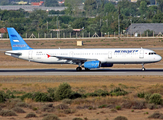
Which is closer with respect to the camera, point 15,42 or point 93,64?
point 93,64

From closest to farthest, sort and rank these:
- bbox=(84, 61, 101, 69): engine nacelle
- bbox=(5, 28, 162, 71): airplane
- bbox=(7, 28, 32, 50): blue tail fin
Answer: bbox=(84, 61, 101, 69): engine nacelle, bbox=(5, 28, 162, 71): airplane, bbox=(7, 28, 32, 50): blue tail fin

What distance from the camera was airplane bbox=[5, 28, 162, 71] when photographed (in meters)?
49.2

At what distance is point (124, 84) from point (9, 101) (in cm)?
1496

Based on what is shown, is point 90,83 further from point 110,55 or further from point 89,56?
point 89,56

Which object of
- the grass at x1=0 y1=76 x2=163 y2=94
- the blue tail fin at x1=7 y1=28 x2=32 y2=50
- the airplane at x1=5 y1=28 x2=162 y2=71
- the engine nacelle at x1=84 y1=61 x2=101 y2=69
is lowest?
Result: the grass at x1=0 y1=76 x2=163 y2=94

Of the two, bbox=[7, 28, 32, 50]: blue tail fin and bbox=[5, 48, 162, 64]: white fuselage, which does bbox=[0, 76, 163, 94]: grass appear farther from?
bbox=[7, 28, 32, 50]: blue tail fin

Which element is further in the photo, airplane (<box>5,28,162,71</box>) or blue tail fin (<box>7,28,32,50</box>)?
blue tail fin (<box>7,28,32,50</box>)

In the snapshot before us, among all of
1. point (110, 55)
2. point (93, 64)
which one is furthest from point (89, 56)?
point (110, 55)

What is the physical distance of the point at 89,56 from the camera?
50.8 meters

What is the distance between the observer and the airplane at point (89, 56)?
162ft

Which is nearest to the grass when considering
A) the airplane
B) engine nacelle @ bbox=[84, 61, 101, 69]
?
engine nacelle @ bbox=[84, 61, 101, 69]

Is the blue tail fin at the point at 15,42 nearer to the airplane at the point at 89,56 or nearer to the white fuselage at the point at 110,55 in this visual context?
the airplane at the point at 89,56

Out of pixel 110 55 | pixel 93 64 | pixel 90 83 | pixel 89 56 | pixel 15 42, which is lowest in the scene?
pixel 90 83

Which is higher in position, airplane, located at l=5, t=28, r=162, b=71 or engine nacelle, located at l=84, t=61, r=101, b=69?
airplane, located at l=5, t=28, r=162, b=71
